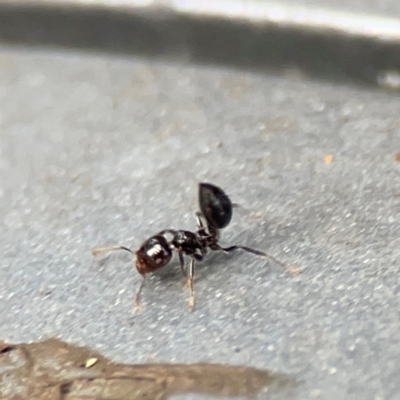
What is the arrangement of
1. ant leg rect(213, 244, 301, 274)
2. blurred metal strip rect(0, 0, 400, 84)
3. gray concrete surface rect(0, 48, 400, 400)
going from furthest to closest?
blurred metal strip rect(0, 0, 400, 84) < ant leg rect(213, 244, 301, 274) < gray concrete surface rect(0, 48, 400, 400)

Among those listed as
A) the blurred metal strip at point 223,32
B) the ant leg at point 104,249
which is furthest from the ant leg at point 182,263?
the blurred metal strip at point 223,32

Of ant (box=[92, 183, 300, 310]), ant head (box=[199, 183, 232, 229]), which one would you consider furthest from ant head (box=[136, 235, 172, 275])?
ant head (box=[199, 183, 232, 229])

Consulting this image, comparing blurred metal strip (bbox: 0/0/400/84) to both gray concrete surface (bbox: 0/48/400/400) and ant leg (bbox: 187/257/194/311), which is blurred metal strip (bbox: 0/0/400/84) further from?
ant leg (bbox: 187/257/194/311)

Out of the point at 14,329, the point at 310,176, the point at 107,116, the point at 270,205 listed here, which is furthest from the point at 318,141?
the point at 14,329

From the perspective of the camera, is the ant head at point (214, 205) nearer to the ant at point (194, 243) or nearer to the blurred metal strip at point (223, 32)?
the ant at point (194, 243)

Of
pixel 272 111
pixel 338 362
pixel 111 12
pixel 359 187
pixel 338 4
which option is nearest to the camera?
pixel 338 362

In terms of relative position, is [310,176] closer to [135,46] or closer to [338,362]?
[338,362]
